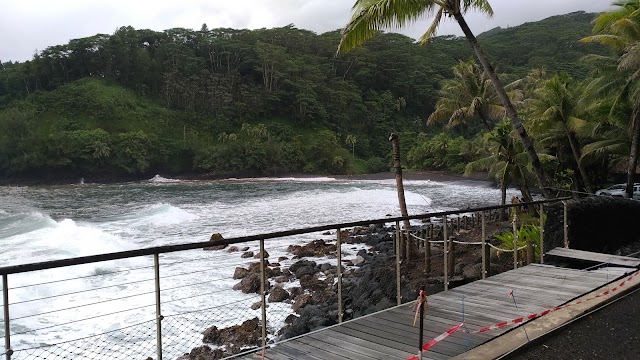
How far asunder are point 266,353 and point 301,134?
77385 mm

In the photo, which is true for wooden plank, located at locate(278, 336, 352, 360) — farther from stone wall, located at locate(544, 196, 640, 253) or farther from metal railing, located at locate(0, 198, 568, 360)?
stone wall, located at locate(544, 196, 640, 253)

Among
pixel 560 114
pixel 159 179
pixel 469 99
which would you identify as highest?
pixel 469 99

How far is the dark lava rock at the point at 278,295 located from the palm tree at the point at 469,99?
681 inches

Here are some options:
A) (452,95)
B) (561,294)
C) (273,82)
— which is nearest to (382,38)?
(273,82)

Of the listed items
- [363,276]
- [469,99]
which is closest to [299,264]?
[363,276]

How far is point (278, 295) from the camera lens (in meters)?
11.7

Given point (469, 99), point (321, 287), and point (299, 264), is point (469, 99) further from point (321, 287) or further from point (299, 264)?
point (321, 287)

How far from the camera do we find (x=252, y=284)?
40.0 feet

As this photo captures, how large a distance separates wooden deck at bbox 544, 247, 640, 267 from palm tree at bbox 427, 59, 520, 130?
18.7 metres

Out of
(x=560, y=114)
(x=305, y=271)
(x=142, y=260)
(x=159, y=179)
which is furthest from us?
(x=159, y=179)

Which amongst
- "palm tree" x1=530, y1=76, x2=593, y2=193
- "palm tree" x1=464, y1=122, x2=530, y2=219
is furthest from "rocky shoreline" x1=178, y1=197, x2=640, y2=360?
"palm tree" x1=530, y1=76, x2=593, y2=193

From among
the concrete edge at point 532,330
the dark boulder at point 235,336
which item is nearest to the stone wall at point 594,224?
the concrete edge at point 532,330

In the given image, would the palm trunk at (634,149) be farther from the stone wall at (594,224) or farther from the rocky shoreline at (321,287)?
the stone wall at (594,224)

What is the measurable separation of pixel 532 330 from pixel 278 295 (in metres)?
7.78
